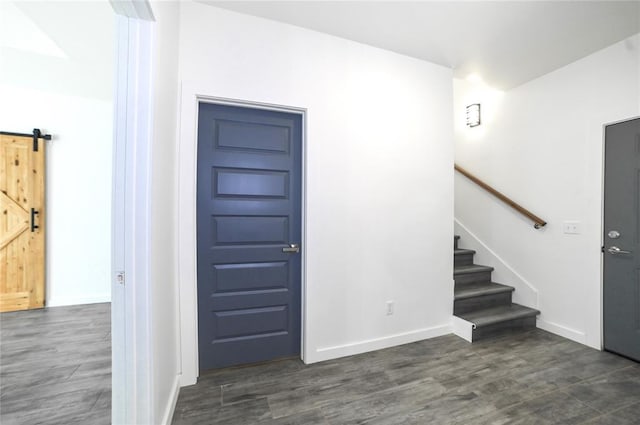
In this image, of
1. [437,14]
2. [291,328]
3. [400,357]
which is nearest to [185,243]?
[291,328]

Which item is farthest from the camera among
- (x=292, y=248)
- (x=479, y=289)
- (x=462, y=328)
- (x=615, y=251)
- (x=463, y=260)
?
(x=463, y=260)

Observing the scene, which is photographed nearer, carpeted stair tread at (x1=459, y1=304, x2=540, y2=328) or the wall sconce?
carpeted stair tread at (x1=459, y1=304, x2=540, y2=328)

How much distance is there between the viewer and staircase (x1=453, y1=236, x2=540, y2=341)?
2.75 m

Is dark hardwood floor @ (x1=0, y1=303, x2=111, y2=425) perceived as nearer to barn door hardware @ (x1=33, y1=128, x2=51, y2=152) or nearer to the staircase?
barn door hardware @ (x1=33, y1=128, x2=51, y2=152)

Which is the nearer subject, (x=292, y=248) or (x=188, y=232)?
(x=188, y=232)

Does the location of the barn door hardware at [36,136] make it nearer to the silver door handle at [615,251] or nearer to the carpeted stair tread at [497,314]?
the carpeted stair tread at [497,314]

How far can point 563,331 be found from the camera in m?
2.79

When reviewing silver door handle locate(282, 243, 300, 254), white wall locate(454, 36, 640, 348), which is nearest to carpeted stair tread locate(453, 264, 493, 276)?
white wall locate(454, 36, 640, 348)

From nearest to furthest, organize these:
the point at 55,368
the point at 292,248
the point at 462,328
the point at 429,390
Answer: the point at 429,390, the point at 55,368, the point at 292,248, the point at 462,328

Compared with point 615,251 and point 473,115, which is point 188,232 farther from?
point 473,115

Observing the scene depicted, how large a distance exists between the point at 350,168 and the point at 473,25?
1.49 metres

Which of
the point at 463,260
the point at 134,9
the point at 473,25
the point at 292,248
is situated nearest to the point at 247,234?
the point at 292,248

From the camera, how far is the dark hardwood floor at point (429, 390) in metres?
1.69

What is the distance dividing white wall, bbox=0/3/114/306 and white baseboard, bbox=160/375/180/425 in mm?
2718
